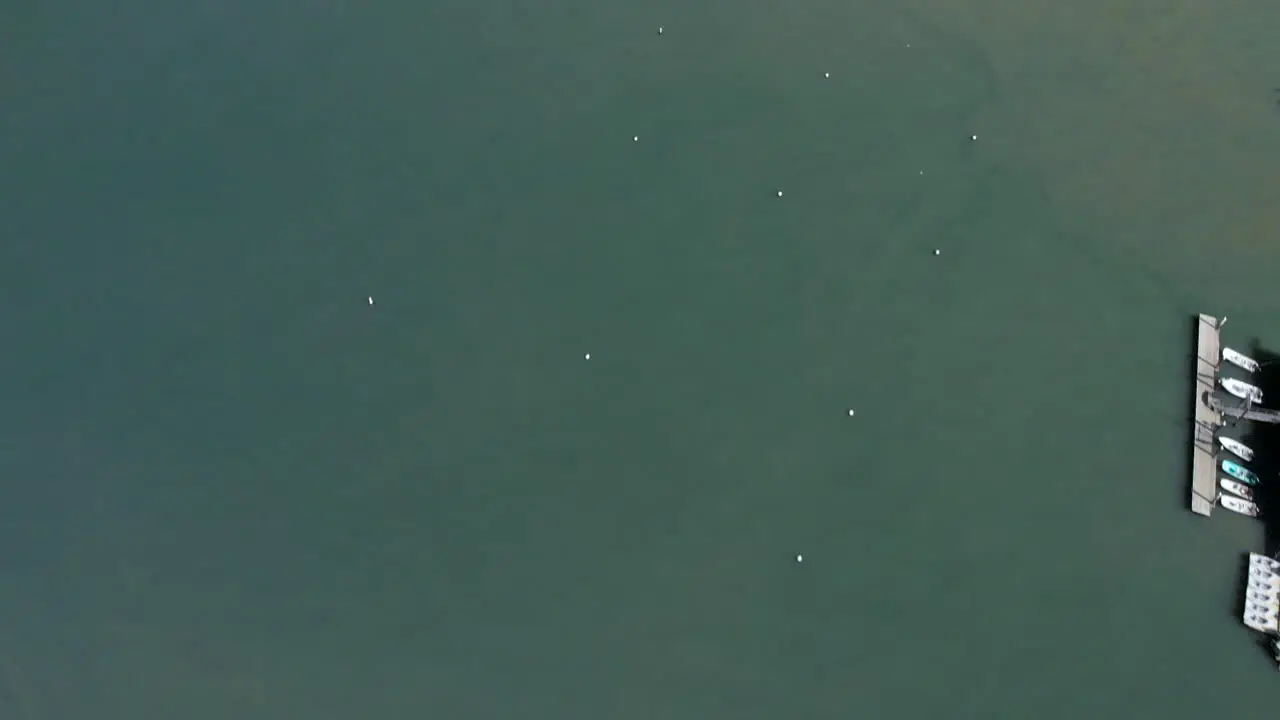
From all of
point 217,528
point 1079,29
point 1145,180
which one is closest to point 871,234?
point 1145,180

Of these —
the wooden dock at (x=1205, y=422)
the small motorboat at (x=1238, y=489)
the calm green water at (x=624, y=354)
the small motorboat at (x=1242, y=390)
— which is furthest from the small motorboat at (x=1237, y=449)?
the small motorboat at (x=1242, y=390)

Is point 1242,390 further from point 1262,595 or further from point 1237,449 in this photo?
point 1262,595

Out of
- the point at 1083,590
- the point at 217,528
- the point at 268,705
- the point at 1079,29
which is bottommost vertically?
the point at 268,705

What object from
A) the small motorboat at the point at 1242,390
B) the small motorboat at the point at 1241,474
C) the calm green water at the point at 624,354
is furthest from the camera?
the small motorboat at the point at 1242,390

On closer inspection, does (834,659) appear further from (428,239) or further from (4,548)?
(4,548)

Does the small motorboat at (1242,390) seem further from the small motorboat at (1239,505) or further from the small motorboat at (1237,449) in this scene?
the small motorboat at (1239,505)

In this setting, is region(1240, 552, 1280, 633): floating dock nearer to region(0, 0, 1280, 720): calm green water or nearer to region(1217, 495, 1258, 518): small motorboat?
region(0, 0, 1280, 720): calm green water
